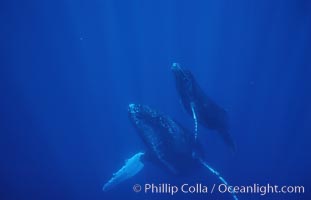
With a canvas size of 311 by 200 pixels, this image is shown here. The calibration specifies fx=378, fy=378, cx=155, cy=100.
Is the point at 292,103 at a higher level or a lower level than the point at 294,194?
higher

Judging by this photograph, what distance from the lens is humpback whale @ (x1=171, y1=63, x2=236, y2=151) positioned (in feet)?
36.2

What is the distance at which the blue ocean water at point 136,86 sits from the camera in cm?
1711

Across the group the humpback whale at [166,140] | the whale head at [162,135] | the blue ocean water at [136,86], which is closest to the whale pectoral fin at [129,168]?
the humpback whale at [166,140]

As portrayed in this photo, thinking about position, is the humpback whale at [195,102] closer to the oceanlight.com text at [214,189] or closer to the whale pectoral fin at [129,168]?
the whale pectoral fin at [129,168]

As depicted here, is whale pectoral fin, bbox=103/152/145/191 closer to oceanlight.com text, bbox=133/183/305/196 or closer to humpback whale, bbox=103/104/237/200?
humpback whale, bbox=103/104/237/200

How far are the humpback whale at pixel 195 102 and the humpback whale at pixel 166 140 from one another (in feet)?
2.43

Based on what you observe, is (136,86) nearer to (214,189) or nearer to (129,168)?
(214,189)

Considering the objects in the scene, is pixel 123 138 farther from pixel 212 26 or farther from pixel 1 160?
pixel 212 26

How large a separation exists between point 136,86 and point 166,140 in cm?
1011

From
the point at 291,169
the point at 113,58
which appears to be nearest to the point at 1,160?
the point at 113,58

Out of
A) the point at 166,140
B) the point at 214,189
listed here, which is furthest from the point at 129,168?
the point at 214,189

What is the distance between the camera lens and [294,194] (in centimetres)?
1537

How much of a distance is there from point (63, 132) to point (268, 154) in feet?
35.5

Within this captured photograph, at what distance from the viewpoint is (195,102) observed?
11312 mm
